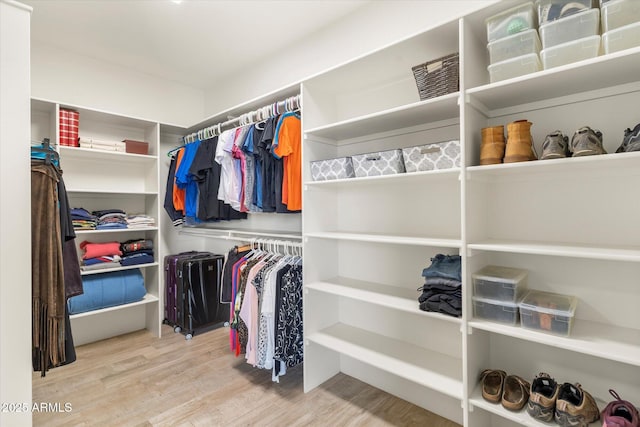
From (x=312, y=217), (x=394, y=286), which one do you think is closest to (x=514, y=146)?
(x=394, y=286)

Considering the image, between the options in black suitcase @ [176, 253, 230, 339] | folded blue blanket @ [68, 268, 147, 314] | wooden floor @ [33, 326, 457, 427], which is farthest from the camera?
black suitcase @ [176, 253, 230, 339]

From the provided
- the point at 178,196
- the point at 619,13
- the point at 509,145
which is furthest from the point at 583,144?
the point at 178,196

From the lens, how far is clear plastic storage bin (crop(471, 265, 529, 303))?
1.44 metres

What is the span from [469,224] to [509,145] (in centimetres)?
39

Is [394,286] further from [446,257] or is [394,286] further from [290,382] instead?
[290,382]

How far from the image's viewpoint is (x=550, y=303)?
4.58 feet

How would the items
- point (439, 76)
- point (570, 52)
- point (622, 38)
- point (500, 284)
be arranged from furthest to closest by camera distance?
point (439, 76), point (500, 284), point (570, 52), point (622, 38)

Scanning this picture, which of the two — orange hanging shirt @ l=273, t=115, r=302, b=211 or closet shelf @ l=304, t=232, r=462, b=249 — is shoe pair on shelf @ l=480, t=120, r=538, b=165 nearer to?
closet shelf @ l=304, t=232, r=462, b=249

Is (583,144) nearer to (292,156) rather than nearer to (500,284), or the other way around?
(500,284)

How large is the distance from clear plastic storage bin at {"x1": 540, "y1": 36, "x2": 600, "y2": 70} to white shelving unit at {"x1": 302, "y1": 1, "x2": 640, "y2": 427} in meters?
0.06

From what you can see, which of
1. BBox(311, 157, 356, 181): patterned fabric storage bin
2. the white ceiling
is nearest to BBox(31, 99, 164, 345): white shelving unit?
the white ceiling

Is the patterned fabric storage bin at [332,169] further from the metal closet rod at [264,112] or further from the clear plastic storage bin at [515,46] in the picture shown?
the clear plastic storage bin at [515,46]

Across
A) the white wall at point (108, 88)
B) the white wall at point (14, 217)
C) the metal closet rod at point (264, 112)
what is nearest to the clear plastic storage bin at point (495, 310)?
the metal closet rod at point (264, 112)

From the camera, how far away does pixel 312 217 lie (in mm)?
2254
